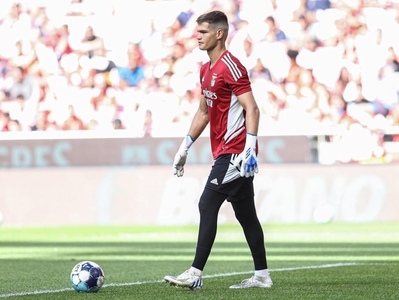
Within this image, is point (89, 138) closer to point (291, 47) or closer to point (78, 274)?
point (291, 47)

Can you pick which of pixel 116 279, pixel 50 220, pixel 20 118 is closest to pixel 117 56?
pixel 20 118

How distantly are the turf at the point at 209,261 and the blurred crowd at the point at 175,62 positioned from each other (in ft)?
9.61

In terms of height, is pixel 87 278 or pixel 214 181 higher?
pixel 214 181

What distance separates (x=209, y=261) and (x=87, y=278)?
3.82 m

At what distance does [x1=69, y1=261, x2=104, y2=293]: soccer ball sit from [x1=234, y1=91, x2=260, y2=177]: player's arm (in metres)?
1.23

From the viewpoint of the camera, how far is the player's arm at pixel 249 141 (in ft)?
23.0

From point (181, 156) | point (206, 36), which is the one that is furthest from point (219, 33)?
point (181, 156)

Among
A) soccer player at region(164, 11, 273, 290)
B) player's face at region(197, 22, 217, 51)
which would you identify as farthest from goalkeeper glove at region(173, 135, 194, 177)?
player's face at region(197, 22, 217, 51)

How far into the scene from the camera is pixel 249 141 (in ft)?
23.1

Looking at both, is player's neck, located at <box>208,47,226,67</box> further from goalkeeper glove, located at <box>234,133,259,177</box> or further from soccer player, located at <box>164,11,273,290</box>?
goalkeeper glove, located at <box>234,133,259,177</box>

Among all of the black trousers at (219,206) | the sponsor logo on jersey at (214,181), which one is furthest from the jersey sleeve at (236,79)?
the sponsor logo on jersey at (214,181)

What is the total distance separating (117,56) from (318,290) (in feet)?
45.1

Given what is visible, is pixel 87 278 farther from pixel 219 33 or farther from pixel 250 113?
pixel 219 33

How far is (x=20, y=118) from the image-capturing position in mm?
19688
